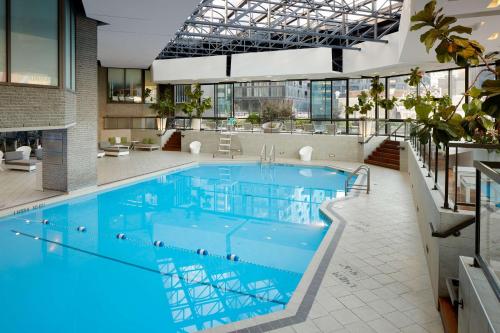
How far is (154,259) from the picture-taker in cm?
708

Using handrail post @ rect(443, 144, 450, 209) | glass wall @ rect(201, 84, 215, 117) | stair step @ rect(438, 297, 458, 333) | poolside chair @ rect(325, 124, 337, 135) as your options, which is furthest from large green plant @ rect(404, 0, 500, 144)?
glass wall @ rect(201, 84, 215, 117)

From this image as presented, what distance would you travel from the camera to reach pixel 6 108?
7.46 meters

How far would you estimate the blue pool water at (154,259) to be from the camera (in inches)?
201

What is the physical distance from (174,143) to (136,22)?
12.0 meters

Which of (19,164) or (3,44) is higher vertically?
(3,44)

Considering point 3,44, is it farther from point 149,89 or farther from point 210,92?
point 210,92

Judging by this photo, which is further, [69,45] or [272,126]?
[272,126]

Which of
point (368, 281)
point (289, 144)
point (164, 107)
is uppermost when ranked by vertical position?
point (164, 107)

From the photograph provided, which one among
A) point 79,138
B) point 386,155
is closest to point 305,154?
point 386,155

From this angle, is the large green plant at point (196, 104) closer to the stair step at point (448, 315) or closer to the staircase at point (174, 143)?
the staircase at point (174, 143)

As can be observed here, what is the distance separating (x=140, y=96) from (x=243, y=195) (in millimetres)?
15104

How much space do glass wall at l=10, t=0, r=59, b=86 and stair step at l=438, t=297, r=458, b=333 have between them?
25.3ft

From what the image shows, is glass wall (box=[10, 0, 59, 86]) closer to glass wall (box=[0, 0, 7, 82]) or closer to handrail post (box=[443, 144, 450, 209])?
glass wall (box=[0, 0, 7, 82])

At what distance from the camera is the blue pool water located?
201 inches
